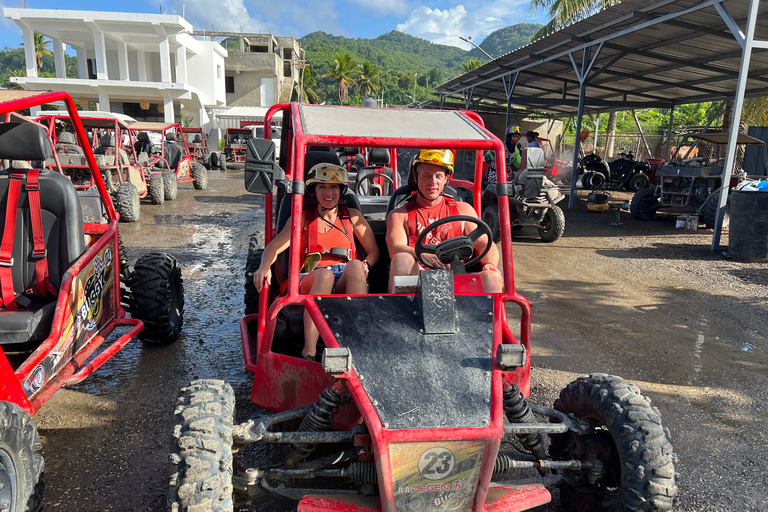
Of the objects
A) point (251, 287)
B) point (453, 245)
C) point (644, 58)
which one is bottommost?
point (251, 287)

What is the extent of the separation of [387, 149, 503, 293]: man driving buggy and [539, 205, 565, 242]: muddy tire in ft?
18.9

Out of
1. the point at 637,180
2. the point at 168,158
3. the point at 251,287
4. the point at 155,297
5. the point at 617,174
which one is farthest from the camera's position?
the point at 617,174

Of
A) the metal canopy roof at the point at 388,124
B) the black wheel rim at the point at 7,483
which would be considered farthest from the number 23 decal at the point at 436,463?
the metal canopy roof at the point at 388,124

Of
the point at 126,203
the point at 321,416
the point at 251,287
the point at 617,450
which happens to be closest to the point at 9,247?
the point at 251,287

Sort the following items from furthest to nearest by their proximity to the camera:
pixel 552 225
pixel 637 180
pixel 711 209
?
pixel 637 180 → pixel 711 209 → pixel 552 225

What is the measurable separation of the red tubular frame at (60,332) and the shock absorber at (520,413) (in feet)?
7.03

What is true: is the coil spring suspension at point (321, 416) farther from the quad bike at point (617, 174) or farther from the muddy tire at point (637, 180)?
the muddy tire at point (637, 180)

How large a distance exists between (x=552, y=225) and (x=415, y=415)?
7.53 m

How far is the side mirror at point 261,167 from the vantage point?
2.77 m

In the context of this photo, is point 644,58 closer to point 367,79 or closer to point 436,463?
point 436,463

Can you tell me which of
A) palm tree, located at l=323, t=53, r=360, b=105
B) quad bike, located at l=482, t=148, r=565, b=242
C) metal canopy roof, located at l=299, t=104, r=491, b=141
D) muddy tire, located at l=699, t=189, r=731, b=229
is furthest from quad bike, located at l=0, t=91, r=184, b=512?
palm tree, located at l=323, t=53, r=360, b=105

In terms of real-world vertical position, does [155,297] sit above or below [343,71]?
below

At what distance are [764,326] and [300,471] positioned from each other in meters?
5.05

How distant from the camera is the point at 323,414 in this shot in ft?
7.66
